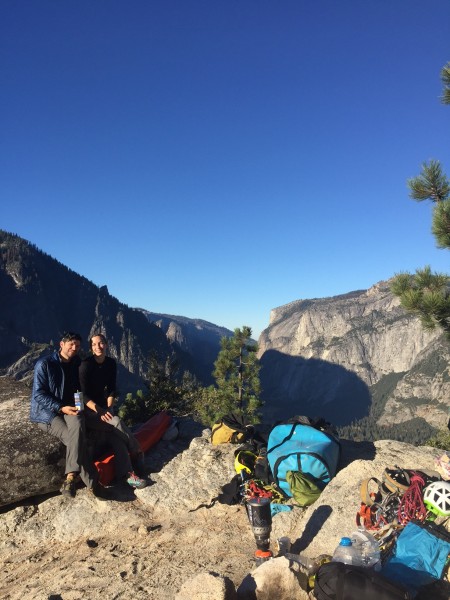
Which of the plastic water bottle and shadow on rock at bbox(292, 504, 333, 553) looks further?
shadow on rock at bbox(292, 504, 333, 553)

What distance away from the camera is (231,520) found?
6176mm

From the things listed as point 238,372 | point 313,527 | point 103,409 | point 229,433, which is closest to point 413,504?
point 313,527

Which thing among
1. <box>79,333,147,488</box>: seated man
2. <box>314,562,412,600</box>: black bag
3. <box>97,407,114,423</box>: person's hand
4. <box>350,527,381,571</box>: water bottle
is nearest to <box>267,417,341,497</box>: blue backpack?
<box>350,527,381,571</box>: water bottle

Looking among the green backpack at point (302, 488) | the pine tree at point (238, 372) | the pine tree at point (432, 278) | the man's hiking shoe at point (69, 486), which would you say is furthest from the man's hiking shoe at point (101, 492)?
the pine tree at point (238, 372)

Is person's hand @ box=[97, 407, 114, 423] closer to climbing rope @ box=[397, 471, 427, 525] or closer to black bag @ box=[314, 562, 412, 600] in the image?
black bag @ box=[314, 562, 412, 600]

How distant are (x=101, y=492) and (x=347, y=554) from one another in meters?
4.19

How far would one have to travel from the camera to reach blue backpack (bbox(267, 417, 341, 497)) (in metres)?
6.52

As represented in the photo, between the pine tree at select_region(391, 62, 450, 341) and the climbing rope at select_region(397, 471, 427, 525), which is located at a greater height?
the pine tree at select_region(391, 62, 450, 341)

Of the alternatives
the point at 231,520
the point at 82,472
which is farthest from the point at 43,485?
the point at 231,520

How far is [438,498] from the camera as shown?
510 centimetres

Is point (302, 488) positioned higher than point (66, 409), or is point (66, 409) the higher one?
point (66, 409)

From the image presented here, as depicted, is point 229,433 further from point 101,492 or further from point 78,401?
point 78,401

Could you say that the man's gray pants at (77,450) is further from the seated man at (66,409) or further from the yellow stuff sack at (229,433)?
the yellow stuff sack at (229,433)

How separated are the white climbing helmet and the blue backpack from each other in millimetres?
1715
